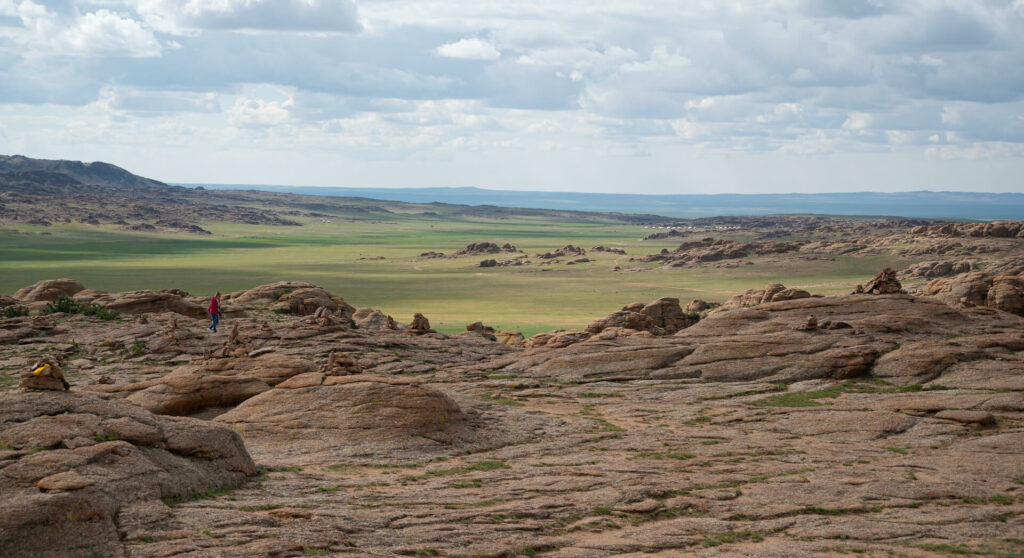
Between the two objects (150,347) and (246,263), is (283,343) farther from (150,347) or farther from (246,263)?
(246,263)

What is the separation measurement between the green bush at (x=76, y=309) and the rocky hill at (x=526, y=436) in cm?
19

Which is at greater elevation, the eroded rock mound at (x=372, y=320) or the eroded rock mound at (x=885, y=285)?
the eroded rock mound at (x=885, y=285)

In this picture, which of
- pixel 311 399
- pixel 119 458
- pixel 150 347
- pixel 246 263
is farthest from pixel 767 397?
pixel 246 263

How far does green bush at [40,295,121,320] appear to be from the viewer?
57750mm

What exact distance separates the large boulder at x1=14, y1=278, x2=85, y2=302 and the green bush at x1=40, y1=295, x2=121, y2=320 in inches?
194

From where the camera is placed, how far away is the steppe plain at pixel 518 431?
19547 millimetres

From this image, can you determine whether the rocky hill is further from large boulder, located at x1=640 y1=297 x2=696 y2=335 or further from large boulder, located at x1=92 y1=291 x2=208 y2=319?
large boulder, located at x1=640 y1=297 x2=696 y2=335

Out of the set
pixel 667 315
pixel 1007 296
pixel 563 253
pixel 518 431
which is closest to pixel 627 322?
pixel 667 315

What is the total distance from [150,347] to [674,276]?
111554mm

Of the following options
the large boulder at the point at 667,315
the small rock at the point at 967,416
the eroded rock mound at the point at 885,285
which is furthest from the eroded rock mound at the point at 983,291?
the small rock at the point at 967,416

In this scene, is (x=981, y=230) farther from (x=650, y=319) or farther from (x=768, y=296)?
(x=650, y=319)

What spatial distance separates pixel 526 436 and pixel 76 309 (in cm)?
3964

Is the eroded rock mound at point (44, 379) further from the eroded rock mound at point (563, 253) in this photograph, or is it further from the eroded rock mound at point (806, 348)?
the eroded rock mound at point (563, 253)

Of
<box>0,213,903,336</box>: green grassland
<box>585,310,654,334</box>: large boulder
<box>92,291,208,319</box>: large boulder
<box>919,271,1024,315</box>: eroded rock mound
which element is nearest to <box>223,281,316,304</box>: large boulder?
<box>92,291,208,319</box>: large boulder
